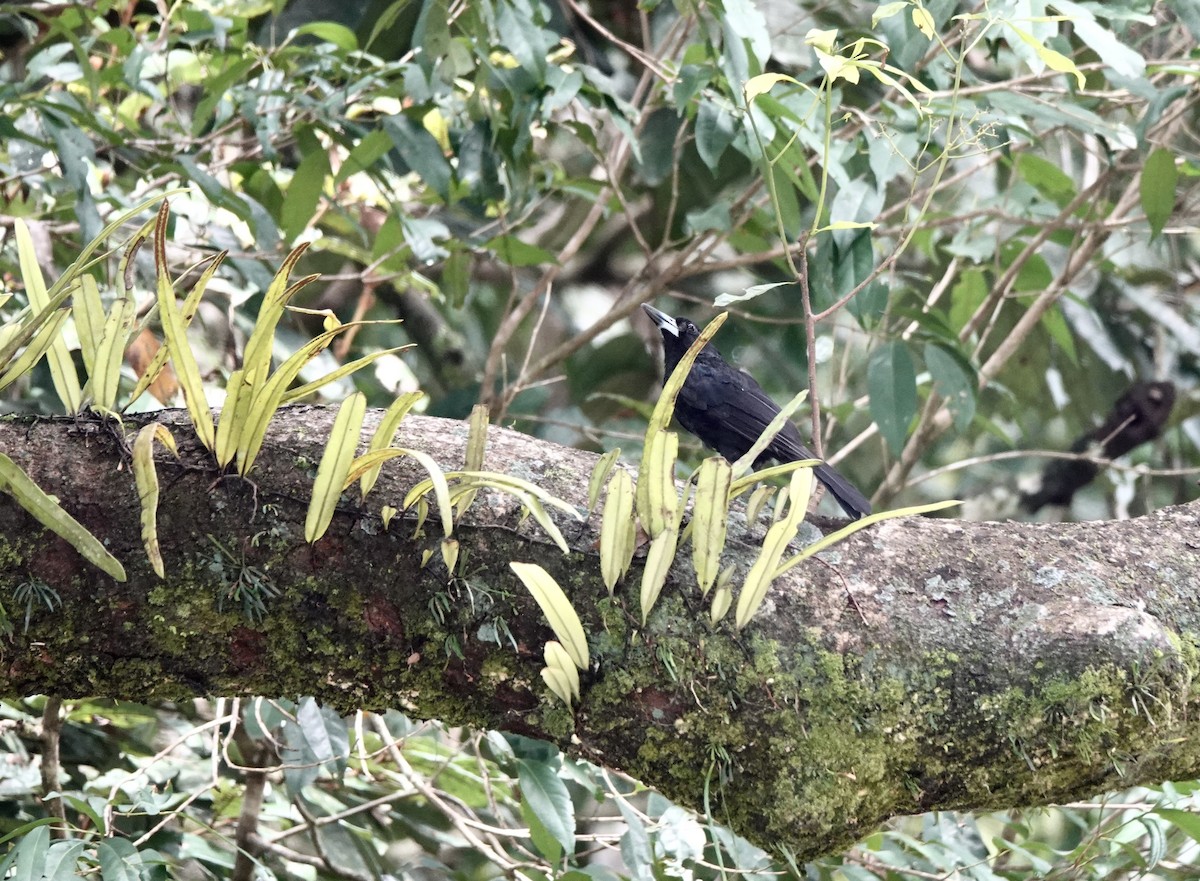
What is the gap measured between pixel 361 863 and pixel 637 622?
146 cm

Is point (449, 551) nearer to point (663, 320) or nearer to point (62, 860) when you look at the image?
point (62, 860)

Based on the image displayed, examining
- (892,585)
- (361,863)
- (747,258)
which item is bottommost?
(361,863)

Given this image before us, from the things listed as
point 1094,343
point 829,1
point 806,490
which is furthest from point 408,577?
point 1094,343

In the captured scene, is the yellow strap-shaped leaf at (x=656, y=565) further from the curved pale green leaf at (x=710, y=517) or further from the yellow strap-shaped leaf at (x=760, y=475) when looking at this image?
the yellow strap-shaped leaf at (x=760, y=475)

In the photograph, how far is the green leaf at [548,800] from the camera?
2.14 m

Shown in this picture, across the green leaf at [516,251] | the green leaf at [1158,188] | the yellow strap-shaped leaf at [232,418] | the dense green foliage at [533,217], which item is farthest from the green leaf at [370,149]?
the green leaf at [1158,188]

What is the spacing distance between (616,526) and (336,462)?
14.6 inches

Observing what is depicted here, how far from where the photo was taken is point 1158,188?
109 inches

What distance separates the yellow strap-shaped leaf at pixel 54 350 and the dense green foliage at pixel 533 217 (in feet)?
0.99

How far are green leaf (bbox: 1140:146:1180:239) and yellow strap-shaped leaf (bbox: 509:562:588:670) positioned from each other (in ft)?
6.60

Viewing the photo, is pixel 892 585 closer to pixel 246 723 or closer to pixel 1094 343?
pixel 246 723

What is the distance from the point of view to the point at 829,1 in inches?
151

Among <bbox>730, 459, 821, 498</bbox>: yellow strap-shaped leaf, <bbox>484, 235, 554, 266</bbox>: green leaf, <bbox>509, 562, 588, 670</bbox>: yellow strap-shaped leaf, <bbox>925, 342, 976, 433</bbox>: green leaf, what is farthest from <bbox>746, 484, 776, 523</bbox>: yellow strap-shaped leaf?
<bbox>484, 235, 554, 266</bbox>: green leaf

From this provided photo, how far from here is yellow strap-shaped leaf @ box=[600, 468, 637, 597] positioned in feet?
4.93
